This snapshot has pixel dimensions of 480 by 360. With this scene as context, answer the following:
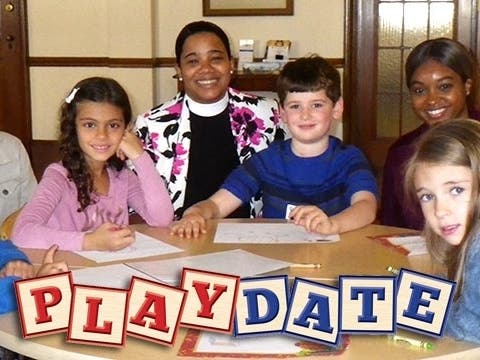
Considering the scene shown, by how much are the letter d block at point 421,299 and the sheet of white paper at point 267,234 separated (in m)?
0.73

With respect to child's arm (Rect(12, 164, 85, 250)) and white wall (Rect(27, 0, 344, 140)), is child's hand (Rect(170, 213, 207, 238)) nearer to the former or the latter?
child's arm (Rect(12, 164, 85, 250))

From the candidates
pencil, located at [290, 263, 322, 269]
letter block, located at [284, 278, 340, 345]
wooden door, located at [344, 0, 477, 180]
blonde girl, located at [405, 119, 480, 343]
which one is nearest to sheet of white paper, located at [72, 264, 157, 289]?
pencil, located at [290, 263, 322, 269]

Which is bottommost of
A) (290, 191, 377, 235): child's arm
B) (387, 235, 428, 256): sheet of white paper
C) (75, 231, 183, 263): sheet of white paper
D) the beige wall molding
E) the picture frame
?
(387, 235, 428, 256): sheet of white paper

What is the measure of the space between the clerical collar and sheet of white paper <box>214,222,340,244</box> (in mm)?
747

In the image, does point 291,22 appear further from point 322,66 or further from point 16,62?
point 322,66

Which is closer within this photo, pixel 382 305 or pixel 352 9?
pixel 382 305

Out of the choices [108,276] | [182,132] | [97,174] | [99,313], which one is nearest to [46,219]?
[97,174]

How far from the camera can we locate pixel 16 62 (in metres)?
6.00

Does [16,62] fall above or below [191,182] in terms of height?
above

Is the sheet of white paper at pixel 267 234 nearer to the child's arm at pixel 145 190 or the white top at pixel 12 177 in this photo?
the child's arm at pixel 145 190

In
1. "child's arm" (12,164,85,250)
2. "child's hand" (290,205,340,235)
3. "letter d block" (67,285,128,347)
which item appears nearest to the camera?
"letter d block" (67,285,128,347)

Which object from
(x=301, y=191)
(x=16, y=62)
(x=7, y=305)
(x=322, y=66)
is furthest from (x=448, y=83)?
(x=16, y=62)

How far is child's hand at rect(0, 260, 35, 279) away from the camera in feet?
5.78

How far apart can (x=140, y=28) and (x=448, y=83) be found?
11.7ft
